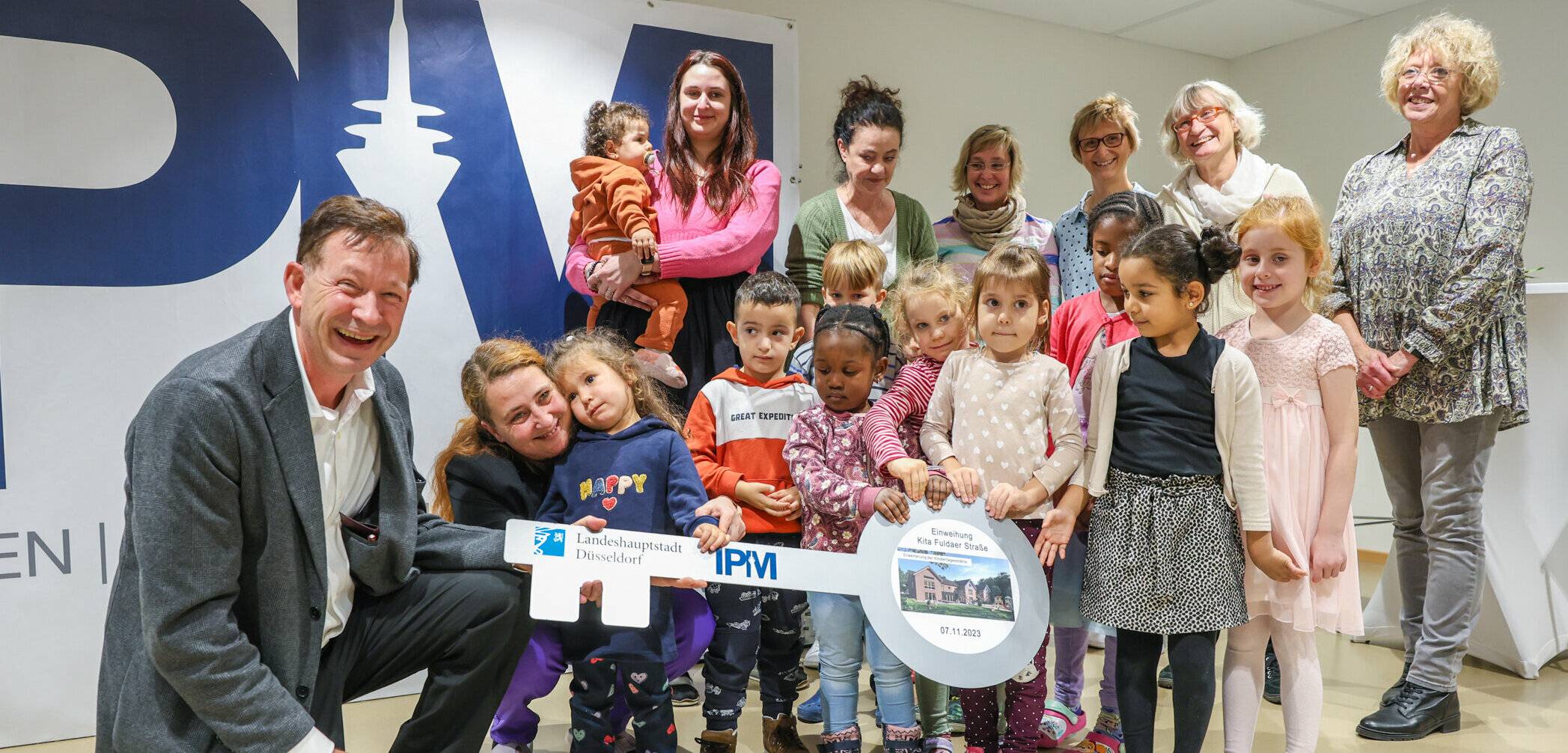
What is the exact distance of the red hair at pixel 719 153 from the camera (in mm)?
3010

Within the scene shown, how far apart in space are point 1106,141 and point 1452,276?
105 centimetres

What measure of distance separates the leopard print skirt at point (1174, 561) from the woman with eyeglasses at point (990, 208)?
1.19 m

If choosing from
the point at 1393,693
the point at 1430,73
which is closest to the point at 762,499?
the point at 1393,693

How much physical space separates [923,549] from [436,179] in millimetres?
1962

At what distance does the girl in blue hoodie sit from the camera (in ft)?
7.50

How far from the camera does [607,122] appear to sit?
3.16 metres

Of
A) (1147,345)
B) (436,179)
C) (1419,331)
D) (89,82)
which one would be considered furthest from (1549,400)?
(89,82)

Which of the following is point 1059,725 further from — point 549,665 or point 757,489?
point 549,665

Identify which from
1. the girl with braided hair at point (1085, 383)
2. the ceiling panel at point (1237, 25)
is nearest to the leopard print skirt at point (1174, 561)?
the girl with braided hair at point (1085, 383)

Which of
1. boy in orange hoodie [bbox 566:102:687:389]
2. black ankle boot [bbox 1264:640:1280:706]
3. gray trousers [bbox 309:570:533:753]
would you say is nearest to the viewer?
gray trousers [bbox 309:570:533:753]

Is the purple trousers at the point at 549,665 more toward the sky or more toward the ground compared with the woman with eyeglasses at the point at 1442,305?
more toward the ground

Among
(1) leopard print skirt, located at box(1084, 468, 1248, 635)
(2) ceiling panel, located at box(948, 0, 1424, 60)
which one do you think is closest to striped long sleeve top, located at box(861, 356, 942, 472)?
(1) leopard print skirt, located at box(1084, 468, 1248, 635)

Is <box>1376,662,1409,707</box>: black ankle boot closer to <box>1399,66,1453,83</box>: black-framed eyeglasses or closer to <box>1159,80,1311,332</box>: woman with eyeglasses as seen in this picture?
<box>1159,80,1311,332</box>: woman with eyeglasses

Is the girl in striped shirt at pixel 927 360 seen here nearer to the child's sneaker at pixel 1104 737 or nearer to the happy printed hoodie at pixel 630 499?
the child's sneaker at pixel 1104 737
